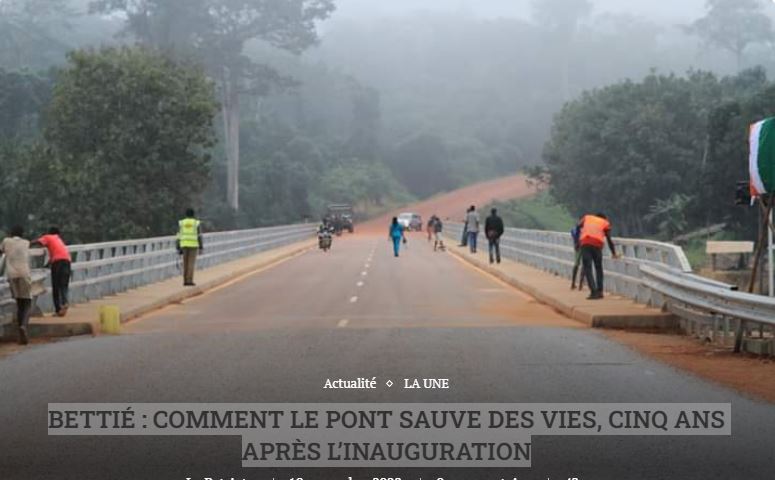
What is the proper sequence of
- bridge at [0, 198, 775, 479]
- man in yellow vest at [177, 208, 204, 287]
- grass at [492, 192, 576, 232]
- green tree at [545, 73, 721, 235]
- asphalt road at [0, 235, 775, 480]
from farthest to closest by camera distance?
grass at [492, 192, 576, 232] → green tree at [545, 73, 721, 235] → man in yellow vest at [177, 208, 204, 287] → bridge at [0, 198, 775, 479] → asphalt road at [0, 235, 775, 480]

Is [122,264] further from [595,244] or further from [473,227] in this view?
[473,227]

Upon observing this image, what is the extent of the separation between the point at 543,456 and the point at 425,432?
1.27 m

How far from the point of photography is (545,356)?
50.7ft

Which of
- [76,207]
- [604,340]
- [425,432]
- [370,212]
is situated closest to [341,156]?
[370,212]

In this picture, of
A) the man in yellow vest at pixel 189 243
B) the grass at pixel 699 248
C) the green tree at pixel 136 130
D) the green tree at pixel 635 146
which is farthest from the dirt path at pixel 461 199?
the man in yellow vest at pixel 189 243

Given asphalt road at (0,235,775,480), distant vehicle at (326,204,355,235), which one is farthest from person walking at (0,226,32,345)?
distant vehicle at (326,204,355,235)

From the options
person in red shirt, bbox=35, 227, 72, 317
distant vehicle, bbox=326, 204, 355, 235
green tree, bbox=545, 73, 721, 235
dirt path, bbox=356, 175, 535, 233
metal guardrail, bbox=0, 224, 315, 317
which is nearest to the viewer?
person in red shirt, bbox=35, 227, 72, 317

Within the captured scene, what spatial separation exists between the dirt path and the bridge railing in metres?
72.4

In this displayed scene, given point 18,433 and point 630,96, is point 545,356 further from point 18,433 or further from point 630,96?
point 630,96

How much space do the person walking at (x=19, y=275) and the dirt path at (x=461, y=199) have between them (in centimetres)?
7931

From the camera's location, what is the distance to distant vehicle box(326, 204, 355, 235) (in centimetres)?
8094

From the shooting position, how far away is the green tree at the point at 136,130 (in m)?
50.3

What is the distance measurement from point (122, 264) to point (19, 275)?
29.4 ft

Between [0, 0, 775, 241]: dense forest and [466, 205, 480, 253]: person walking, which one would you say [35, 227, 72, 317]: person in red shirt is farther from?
[466, 205, 480, 253]: person walking
